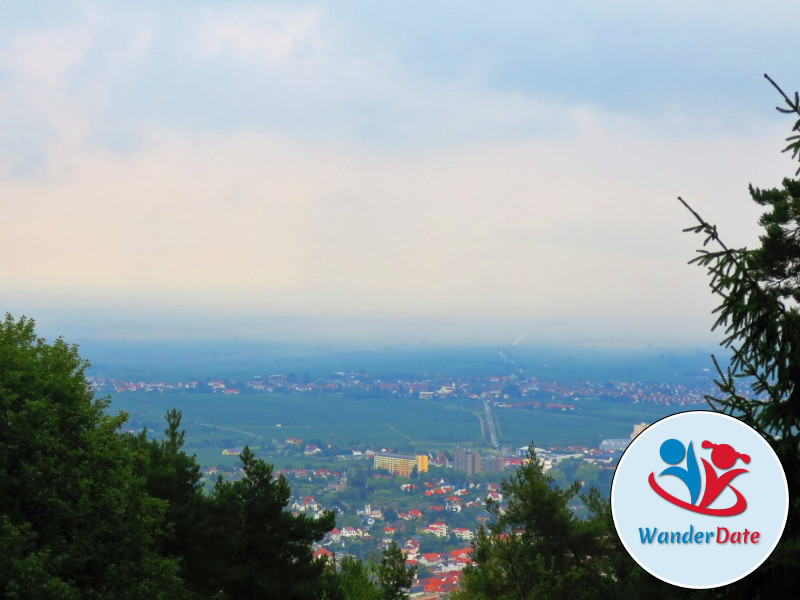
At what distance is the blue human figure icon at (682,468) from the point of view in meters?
7.39

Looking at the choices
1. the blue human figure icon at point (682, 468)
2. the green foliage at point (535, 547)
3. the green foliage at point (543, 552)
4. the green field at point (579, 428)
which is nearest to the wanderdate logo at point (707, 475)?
the blue human figure icon at point (682, 468)

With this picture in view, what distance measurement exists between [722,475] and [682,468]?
350mm

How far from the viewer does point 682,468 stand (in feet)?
24.5

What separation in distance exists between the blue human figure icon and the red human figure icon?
9 cm

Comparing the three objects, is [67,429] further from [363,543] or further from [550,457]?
[550,457]

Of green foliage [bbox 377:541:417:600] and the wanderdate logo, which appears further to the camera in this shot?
green foliage [bbox 377:541:417:600]

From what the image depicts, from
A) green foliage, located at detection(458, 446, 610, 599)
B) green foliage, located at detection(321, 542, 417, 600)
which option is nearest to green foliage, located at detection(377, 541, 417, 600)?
green foliage, located at detection(321, 542, 417, 600)

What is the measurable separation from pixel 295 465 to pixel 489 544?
128 m

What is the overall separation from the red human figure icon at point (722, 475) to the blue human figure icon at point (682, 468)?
0.09 m

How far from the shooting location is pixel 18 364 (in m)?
16.3

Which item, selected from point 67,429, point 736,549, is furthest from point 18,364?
point 736,549

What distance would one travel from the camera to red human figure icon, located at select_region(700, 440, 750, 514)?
7.29 meters

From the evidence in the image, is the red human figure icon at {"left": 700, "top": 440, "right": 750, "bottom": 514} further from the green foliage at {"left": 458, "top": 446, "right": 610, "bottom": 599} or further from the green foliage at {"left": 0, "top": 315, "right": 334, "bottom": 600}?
the green foliage at {"left": 0, "top": 315, "right": 334, "bottom": 600}

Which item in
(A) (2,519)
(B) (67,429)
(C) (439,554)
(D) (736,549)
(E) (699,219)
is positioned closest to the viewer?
(E) (699,219)
